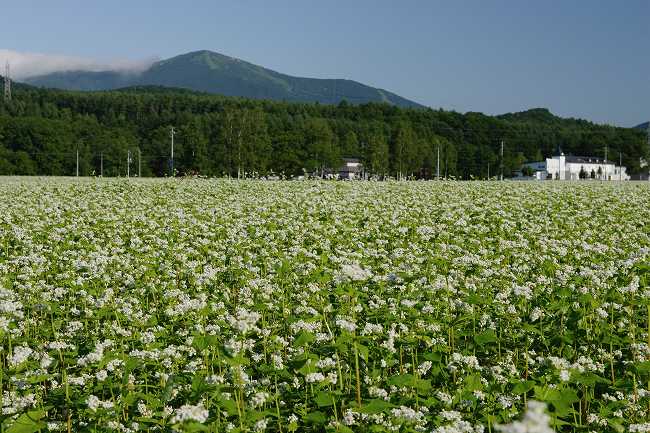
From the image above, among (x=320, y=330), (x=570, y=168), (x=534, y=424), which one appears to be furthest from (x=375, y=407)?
(x=570, y=168)

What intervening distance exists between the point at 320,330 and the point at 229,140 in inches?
3813

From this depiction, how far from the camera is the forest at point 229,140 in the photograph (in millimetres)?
114750

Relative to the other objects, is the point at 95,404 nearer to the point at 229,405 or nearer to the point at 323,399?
the point at 229,405

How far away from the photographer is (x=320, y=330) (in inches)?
Answer: 326

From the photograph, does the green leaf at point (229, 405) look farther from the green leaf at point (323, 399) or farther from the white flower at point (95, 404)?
the white flower at point (95, 404)

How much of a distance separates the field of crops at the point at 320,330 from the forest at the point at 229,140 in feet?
248

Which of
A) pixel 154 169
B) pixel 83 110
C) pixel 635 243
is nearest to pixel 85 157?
pixel 154 169

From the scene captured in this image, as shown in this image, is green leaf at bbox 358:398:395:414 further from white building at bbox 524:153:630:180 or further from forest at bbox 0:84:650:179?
white building at bbox 524:153:630:180

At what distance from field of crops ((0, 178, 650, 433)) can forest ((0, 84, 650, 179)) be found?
2976 inches

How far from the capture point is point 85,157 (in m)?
146

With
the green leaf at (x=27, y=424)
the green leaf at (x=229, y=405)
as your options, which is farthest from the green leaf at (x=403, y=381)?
the green leaf at (x=27, y=424)

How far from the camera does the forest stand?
376ft

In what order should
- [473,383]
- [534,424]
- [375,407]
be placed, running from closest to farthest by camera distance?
[534,424], [375,407], [473,383]

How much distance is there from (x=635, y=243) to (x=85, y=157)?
146 meters
